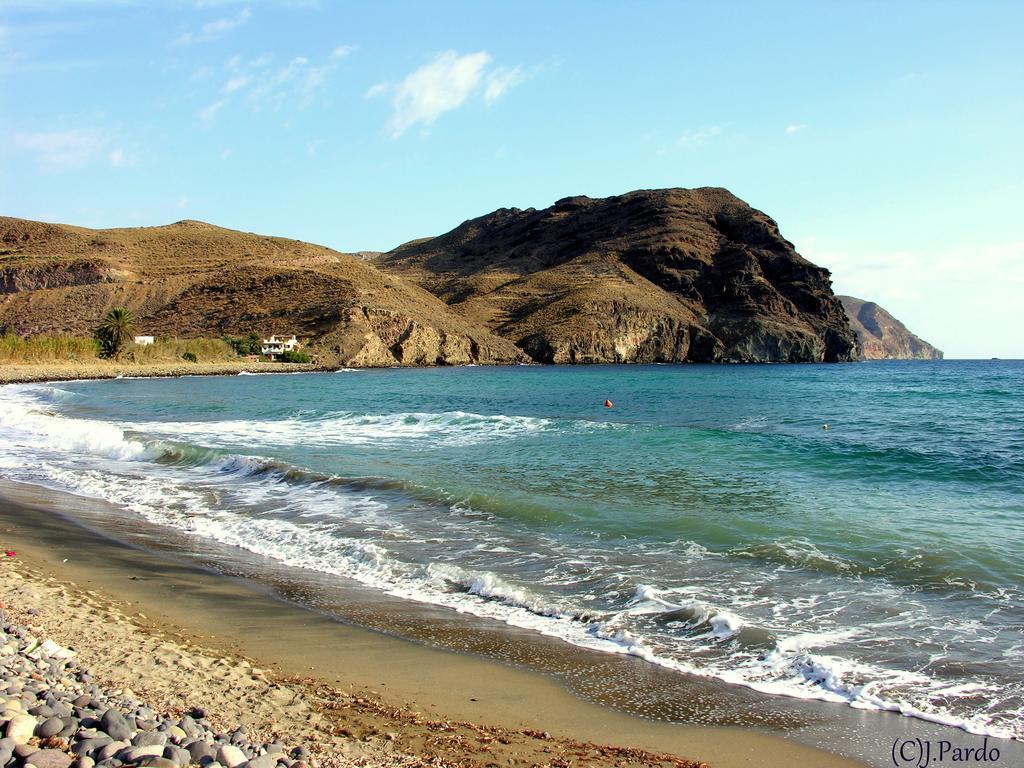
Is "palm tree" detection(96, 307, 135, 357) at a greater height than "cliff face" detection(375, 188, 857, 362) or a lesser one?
lesser

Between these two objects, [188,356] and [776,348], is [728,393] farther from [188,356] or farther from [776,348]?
[776,348]

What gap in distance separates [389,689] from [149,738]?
2.01 metres

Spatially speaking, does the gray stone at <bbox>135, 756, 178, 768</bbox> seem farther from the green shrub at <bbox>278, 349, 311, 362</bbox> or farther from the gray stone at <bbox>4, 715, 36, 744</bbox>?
the green shrub at <bbox>278, 349, 311, 362</bbox>

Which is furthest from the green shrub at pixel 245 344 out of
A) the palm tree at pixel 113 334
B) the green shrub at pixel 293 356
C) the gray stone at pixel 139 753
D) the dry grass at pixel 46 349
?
the gray stone at pixel 139 753

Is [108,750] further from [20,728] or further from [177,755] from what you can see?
[20,728]

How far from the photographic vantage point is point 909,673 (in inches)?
235

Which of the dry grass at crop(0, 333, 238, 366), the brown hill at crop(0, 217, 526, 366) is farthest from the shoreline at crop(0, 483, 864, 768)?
the brown hill at crop(0, 217, 526, 366)

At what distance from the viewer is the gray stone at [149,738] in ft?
12.3

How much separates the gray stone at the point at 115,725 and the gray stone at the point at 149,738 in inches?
2.2

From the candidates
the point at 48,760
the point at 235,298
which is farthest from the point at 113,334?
the point at 48,760

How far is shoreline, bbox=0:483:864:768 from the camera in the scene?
15.1ft

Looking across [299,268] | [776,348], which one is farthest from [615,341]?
[299,268]

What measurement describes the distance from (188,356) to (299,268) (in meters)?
39.7

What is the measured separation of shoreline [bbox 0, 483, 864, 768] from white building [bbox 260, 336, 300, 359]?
9166 cm
